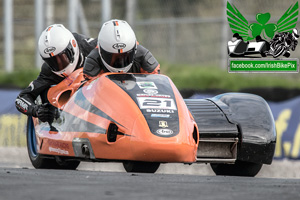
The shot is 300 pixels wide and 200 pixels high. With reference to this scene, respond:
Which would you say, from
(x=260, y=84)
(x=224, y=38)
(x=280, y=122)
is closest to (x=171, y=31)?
(x=224, y=38)

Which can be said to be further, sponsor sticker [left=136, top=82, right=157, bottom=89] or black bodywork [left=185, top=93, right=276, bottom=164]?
black bodywork [left=185, top=93, right=276, bottom=164]

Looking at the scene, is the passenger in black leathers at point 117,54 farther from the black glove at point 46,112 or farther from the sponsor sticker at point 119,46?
the black glove at point 46,112

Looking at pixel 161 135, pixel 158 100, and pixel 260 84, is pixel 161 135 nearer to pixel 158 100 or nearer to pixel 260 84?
pixel 158 100

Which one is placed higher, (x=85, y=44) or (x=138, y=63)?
(x=138, y=63)

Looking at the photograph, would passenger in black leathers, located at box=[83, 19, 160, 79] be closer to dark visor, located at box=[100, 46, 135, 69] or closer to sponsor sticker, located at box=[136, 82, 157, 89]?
dark visor, located at box=[100, 46, 135, 69]

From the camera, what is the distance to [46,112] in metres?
7.99

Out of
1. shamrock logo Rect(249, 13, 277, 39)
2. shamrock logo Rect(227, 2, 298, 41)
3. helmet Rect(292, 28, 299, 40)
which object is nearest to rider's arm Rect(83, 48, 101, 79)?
shamrock logo Rect(227, 2, 298, 41)

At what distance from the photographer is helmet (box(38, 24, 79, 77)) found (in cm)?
830

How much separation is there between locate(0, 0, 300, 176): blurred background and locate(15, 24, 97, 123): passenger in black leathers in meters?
3.44

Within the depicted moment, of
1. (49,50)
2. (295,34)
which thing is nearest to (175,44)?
(295,34)

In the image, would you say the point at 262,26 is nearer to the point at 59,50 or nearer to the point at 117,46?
the point at 59,50

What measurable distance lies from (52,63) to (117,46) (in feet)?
3.90

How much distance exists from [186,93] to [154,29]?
3639mm

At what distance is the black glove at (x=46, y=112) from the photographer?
7.94m
